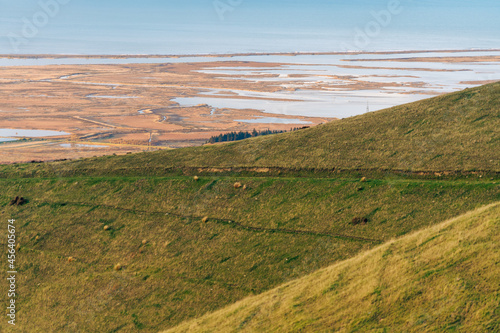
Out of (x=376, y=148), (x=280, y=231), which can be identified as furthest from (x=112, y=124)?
(x=280, y=231)

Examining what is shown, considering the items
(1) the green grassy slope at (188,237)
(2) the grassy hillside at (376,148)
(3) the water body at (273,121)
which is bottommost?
(1) the green grassy slope at (188,237)

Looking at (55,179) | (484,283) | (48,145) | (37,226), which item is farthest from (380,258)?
(48,145)

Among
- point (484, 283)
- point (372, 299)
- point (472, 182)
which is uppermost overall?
point (472, 182)

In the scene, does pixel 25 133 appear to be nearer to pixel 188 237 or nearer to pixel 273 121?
pixel 273 121

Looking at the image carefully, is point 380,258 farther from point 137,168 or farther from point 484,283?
point 137,168

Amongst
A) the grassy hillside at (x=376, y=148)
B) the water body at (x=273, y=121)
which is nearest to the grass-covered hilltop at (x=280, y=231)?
the grassy hillside at (x=376, y=148)

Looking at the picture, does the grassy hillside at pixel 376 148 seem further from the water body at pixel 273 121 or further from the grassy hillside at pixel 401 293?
the water body at pixel 273 121
